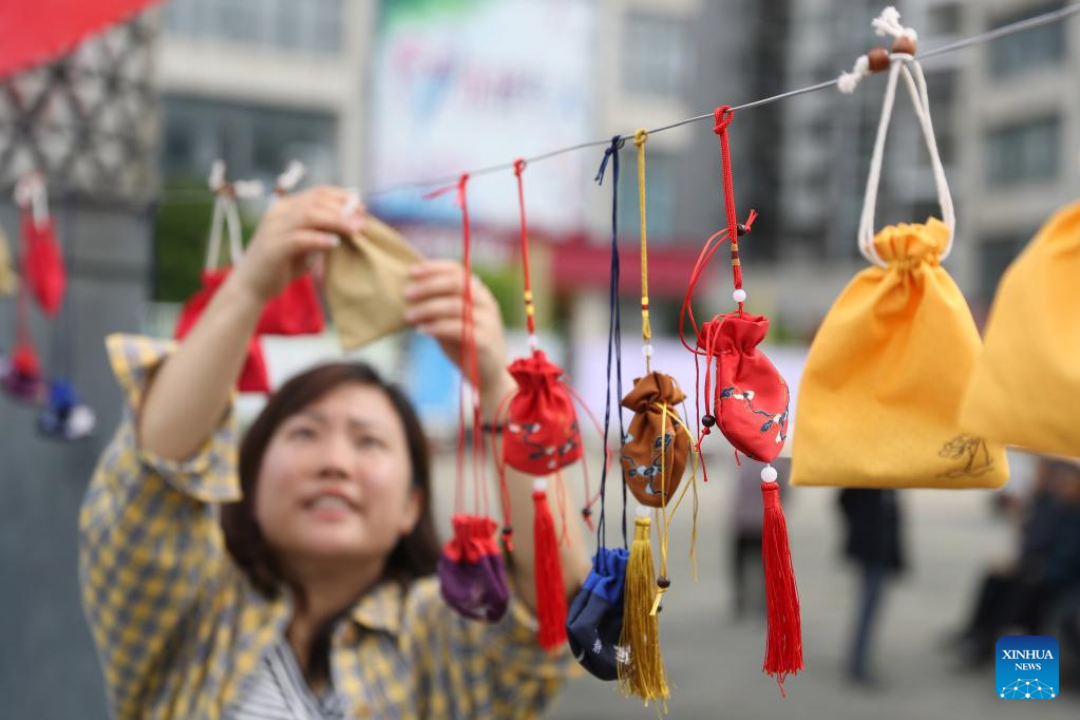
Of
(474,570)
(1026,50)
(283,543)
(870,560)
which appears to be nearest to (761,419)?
(474,570)

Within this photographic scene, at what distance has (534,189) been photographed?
16.6m

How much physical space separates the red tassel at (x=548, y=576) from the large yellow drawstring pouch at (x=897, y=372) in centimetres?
39

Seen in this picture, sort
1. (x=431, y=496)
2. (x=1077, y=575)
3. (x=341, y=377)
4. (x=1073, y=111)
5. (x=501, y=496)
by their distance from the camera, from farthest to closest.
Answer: (x=1073, y=111) → (x=1077, y=575) → (x=431, y=496) → (x=341, y=377) → (x=501, y=496)

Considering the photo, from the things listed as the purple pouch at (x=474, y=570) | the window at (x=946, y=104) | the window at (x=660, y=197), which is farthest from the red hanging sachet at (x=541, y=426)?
the window at (x=946, y=104)

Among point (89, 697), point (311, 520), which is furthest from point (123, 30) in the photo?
point (311, 520)

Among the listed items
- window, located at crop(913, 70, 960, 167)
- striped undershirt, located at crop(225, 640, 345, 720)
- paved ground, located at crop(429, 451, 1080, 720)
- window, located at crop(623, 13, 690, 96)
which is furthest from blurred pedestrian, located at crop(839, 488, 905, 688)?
window, located at crop(913, 70, 960, 167)

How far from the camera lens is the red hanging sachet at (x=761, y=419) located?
949 millimetres

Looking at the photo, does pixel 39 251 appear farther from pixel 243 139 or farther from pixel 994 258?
pixel 994 258

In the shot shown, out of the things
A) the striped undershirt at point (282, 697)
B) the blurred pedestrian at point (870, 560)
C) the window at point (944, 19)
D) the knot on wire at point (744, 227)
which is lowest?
the blurred pedestrian at point (870, 560)

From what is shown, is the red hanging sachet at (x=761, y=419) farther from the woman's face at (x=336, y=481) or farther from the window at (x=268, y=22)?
the window at (x=268, y=22)

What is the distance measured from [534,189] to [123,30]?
13.8 m

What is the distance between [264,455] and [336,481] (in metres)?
0.18

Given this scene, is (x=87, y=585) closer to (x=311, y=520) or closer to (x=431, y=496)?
(x=311, y=520)

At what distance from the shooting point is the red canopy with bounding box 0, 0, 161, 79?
2252 mm
